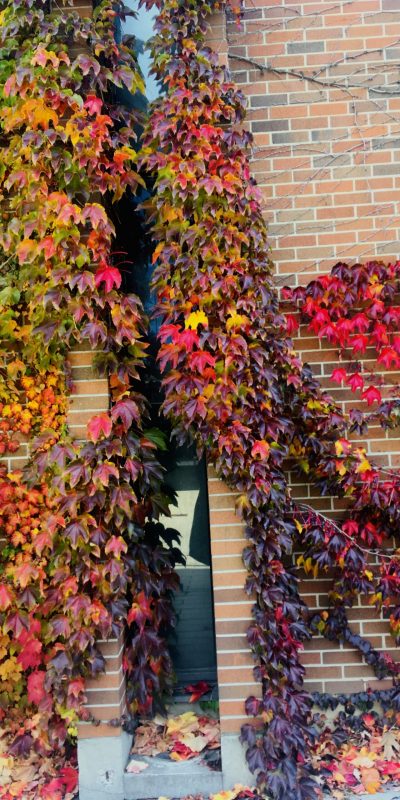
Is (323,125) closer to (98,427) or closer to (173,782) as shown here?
(98,427)

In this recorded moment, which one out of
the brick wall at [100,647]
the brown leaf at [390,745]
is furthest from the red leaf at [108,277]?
the brown leaf at [390,745]

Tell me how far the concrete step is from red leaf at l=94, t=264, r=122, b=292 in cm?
225

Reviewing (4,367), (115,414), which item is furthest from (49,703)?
(4,367)

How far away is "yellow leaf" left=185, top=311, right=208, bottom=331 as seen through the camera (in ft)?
9.68

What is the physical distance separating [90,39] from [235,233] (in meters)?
1.20

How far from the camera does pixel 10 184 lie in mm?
2990

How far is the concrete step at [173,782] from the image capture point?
2971 millimetres

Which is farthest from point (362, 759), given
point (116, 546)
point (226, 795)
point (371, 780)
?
point (116, 546)

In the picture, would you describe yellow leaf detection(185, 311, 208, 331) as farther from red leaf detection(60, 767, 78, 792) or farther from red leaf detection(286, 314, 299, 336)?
red leaf detection(60, 767, 78, 792)

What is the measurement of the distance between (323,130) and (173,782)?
11.3ft

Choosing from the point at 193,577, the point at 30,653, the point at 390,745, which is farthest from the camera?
the point at 193,577

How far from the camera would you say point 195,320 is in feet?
9.69

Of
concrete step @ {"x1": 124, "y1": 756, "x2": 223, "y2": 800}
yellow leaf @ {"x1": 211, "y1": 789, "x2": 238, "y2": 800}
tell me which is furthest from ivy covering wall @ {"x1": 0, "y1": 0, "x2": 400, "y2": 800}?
concrete step @ {"x1": 124, "y1": 756, "x2": 223, "y2": 800}

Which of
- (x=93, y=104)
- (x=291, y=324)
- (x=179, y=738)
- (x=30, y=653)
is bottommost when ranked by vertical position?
(x=179, y=738)
